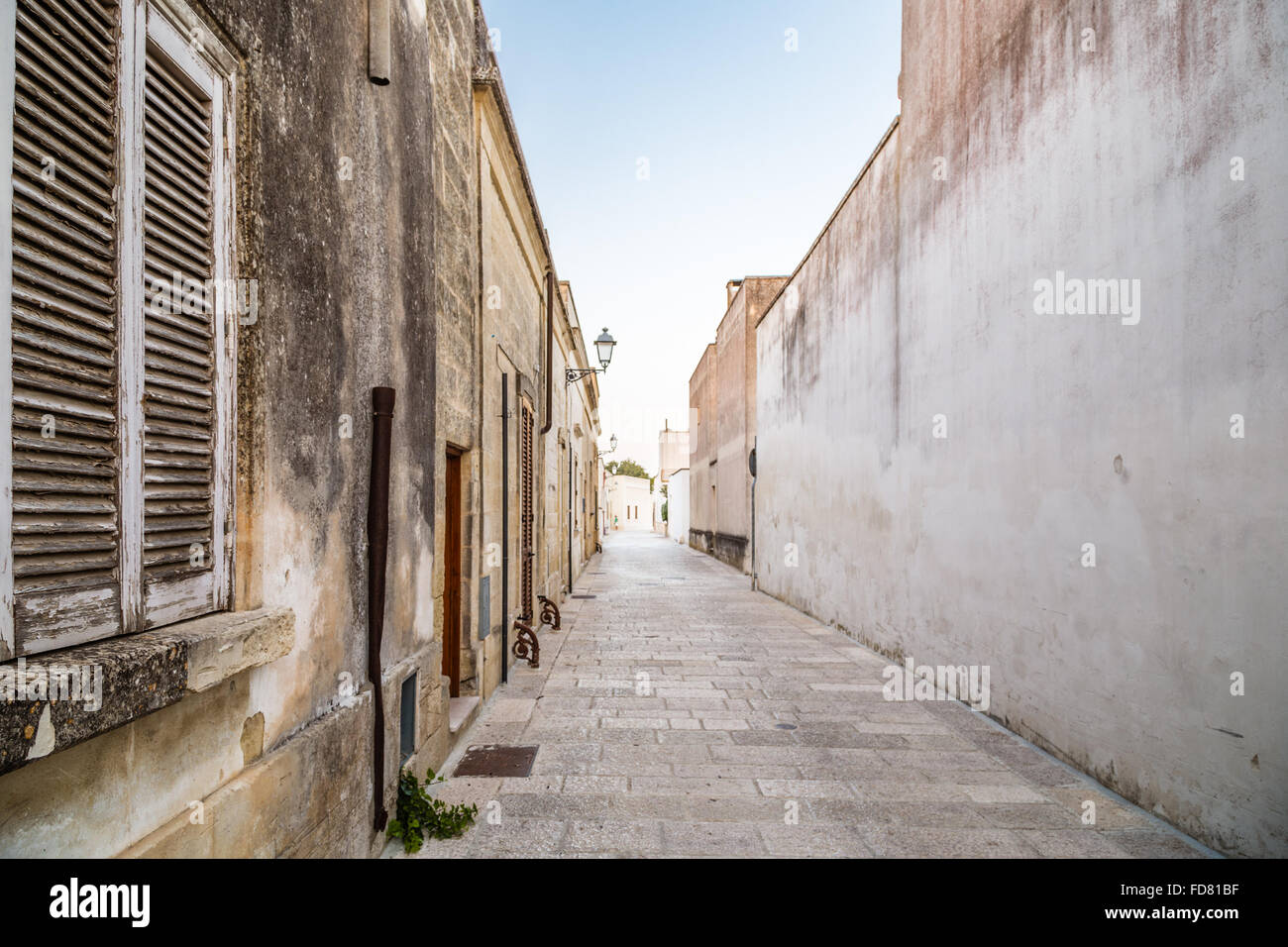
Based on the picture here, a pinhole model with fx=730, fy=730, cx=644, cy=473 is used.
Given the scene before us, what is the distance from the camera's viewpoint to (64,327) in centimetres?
166

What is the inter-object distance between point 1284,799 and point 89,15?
16.7 feet

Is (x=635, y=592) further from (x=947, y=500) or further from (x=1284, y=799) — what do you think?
(x=1284, y=799)

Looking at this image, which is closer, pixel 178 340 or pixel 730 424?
pixel 178 340

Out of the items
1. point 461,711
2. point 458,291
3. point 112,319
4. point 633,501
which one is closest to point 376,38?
point 458,291

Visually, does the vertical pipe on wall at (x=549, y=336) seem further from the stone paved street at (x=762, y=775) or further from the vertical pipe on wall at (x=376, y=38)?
the vertical pipe on wall at (x=376, y=38)

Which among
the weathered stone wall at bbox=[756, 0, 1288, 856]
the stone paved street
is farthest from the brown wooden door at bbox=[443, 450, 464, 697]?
the weathered stone wall at bbox=[756, 0, 1288, 856]

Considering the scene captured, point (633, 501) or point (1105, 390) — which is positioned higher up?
point (1105, 390)

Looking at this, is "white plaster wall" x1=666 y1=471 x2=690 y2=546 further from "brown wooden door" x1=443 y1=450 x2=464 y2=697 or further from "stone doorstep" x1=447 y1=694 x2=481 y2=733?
"stone doorstep" x1=447 y1=694 x2=481 y2=733

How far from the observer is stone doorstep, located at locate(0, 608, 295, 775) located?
1398 mm

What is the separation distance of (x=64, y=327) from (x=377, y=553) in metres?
1.97

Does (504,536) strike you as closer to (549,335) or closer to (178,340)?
(549,335)

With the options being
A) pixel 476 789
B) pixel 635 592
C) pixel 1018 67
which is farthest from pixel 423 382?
pixel 635 592

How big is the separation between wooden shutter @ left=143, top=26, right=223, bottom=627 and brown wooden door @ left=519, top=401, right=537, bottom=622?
625 cm

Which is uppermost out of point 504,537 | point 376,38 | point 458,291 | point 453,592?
point 376,38
